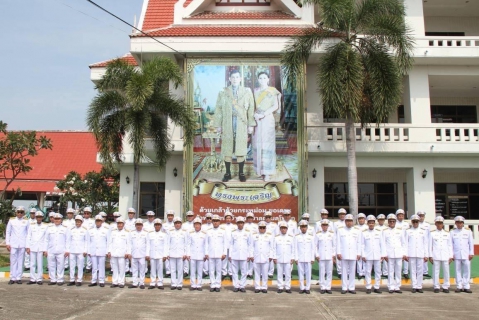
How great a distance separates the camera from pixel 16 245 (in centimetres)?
1201

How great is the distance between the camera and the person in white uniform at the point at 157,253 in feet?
37.6

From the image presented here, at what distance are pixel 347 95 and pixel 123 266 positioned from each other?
799cm

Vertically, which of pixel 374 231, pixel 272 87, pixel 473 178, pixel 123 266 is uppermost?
pixel 272 87

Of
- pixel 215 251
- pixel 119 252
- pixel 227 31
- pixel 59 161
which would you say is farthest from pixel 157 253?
pixel 59 161

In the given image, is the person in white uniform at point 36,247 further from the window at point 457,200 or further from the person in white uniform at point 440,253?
the window at point 457,200

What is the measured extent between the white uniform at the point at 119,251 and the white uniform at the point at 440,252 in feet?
24.7

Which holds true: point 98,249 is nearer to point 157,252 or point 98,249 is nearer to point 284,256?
point 157,252

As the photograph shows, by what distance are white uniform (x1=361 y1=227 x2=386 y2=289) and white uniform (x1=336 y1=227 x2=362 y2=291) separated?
0.17 m

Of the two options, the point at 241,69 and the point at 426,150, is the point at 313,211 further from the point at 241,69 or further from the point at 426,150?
the point at 241,69

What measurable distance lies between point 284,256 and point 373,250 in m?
2.17

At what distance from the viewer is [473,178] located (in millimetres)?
20672

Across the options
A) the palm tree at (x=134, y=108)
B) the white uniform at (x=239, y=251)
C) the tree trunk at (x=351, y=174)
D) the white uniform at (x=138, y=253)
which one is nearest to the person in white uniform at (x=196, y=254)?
the white uniform at (x=239, y=251)

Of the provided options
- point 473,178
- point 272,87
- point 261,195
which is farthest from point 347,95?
point 473,178

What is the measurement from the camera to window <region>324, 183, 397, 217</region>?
2011cm
